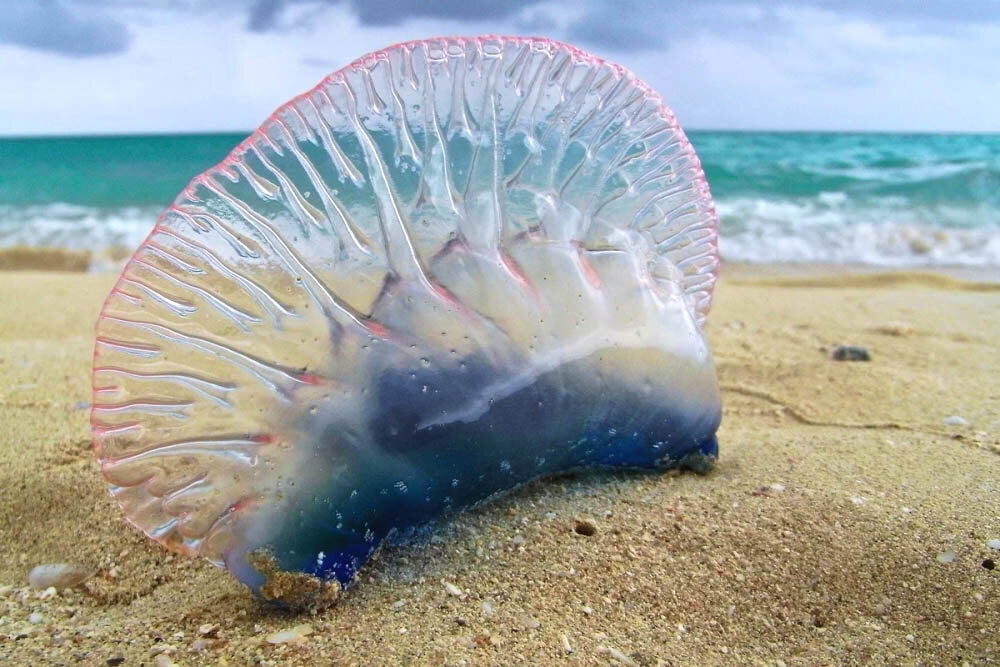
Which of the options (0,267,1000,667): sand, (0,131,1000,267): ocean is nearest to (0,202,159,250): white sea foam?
(0,131,1000,267): ocean

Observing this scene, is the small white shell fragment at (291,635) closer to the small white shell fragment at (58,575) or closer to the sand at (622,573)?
the sand at (622,573)

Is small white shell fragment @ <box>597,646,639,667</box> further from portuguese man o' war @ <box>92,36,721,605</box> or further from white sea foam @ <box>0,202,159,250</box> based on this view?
white sea foam @ <box>0,202,159,250</box>

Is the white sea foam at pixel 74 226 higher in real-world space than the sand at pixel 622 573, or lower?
lower

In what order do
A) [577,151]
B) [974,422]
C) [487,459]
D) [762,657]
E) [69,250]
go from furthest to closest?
1. [69,250]
2. [974,422]
3. [577,151]
4. [487,459]
5. [762,657]

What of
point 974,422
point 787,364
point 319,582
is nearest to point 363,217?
point 319,582

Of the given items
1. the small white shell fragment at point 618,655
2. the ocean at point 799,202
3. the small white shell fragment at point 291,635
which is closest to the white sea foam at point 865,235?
the ocean at point 799,202

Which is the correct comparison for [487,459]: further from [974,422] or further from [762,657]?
[974,422]

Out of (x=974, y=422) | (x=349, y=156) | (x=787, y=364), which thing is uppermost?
(x=349, y=156)
